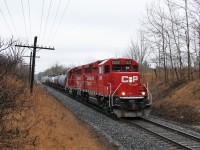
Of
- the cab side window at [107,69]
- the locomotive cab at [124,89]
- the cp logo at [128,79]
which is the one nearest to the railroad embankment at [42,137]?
the locomotive cab at [124,89]

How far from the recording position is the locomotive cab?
17.7 meters

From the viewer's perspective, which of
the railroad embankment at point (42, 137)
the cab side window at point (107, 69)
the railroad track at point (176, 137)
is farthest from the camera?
the cab side window at point (107, 69)

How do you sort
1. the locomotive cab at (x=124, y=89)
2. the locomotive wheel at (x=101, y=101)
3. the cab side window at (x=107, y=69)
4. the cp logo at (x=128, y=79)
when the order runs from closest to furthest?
1. the locomotive cab at (x=124, y=89)
2. the cp logo at (x=128, y=79)
3. the cab side window at (x=107, y=69)
4. the locomotive wheel at (x=101, y=101)

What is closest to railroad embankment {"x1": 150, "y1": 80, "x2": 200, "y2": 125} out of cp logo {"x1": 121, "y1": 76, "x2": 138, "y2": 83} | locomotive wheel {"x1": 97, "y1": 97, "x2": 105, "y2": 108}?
cp logo {"x1": 121, "y1": 76, "x2": 138, "y2": 83}

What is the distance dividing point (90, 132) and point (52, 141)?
368 cm

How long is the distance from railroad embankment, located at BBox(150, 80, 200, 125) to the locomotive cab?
2.25 metres

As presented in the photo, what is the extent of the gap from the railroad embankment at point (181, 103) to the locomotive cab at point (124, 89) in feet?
7.37

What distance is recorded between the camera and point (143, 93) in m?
18.2

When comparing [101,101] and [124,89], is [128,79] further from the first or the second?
[101,101]

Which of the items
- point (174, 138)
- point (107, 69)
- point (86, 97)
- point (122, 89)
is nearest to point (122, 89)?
point (122, 89)

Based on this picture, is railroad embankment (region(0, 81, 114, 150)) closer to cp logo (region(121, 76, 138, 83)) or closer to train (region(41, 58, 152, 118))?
train (region(41, 58, 152, 118))

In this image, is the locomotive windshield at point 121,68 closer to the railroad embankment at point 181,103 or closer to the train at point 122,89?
the train at point 122,89

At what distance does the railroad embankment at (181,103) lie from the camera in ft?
58.8

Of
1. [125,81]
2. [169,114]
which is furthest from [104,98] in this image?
[169,114]
